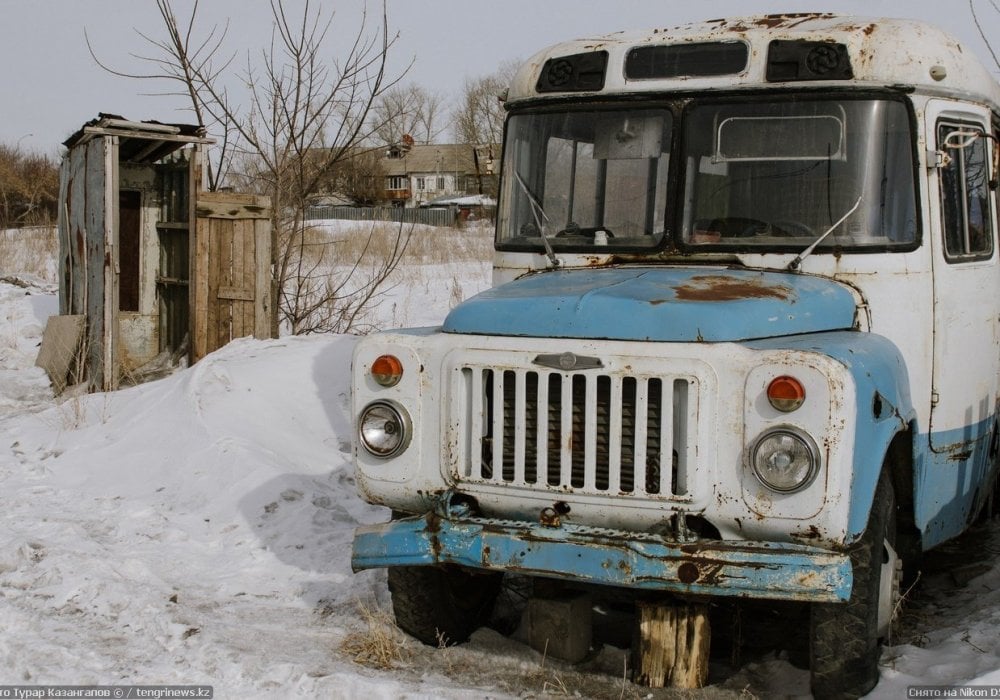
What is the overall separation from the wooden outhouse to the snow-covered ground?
3.63ft

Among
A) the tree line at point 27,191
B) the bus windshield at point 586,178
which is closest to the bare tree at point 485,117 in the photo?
the bus windshield at point 586,178

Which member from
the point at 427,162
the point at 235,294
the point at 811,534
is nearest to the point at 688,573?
the point at 811,534

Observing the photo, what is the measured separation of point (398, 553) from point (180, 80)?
833 cm

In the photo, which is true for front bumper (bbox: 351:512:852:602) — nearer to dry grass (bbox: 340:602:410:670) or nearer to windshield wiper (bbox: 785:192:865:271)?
A: dry grass (bbox: 340:602:410:670)

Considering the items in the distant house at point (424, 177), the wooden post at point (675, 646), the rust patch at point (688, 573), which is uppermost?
the distant house at point (424, 177)

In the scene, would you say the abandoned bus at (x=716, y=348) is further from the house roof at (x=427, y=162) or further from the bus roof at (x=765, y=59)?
the house roof at (x=427, y=162)

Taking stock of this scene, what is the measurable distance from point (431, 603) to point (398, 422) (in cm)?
88

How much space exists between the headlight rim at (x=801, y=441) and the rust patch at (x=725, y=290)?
61 cm

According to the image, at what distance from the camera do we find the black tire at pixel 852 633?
408cm

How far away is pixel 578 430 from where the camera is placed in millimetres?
4125

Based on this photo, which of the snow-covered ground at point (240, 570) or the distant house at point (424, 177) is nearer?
the snow-covered ground at point (240, 570)

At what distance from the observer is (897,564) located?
15.8 feet

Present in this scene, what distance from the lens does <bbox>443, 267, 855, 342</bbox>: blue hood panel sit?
404 cm

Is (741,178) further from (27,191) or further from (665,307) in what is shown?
(27,191)
